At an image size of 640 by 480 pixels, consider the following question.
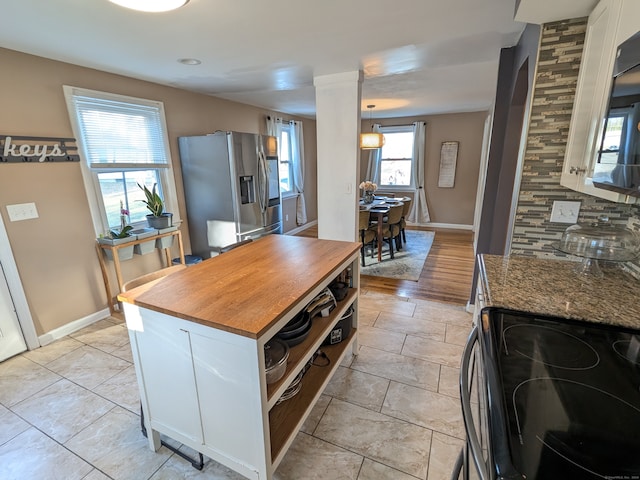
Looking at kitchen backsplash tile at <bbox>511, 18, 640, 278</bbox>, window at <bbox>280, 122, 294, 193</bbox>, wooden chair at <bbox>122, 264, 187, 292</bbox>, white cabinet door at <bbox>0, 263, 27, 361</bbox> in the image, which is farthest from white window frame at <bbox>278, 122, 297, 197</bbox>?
kitchen backsplash tile at <bbox>511, 18, 640, 278</bbox>

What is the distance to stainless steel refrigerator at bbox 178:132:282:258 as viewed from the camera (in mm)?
3344

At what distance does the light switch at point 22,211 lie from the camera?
2.30 meters

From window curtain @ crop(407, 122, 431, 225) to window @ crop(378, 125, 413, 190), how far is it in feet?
0.47

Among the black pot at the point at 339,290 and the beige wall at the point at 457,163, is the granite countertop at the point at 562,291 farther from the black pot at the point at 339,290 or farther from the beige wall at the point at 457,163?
the beige wall at the point at 457,163

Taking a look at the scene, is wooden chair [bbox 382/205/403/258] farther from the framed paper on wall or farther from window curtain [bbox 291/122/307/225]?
the framed paper on wall

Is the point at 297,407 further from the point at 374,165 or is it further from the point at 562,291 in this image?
the point at 374,165

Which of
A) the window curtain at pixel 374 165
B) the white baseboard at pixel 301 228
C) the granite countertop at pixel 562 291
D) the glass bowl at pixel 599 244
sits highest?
the window curtain at pixel 374 165

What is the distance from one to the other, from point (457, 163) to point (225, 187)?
16.3 feet

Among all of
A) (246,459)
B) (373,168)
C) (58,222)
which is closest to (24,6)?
(58,222)

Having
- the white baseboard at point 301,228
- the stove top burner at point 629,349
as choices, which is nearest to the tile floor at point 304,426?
the stove top burner at point 629,349

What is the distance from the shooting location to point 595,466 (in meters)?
0.54

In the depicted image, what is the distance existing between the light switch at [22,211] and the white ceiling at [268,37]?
1.13 meters

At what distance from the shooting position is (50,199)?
251 cm

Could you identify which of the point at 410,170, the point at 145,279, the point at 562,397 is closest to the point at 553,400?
the point at 562,397
